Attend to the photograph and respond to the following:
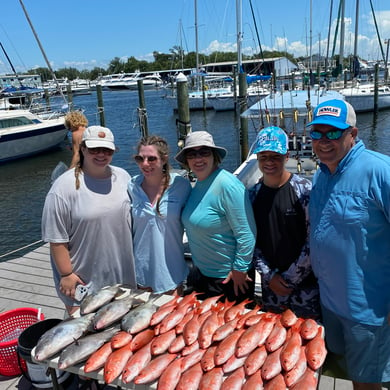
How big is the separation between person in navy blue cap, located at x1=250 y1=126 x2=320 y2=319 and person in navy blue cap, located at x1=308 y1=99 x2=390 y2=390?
0.24m

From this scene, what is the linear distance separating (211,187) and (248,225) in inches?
13.6

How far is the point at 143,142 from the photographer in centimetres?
262

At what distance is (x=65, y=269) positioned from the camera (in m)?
2.56

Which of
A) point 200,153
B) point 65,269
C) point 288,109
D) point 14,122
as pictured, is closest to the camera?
point 200,153

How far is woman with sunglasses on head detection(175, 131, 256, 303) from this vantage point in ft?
7.82

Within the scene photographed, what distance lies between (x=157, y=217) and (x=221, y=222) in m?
0.45

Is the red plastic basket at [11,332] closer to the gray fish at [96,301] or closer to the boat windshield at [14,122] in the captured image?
the gray fish at [96,301]

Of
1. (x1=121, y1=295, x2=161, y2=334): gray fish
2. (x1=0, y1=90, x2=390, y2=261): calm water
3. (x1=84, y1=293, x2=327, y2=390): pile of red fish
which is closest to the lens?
(x1=84, y1=293, x2=327, y2=390): pile of red fish

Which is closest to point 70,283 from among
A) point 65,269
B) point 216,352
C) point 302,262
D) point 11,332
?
point 65,269

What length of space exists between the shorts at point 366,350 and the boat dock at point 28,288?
0.67m

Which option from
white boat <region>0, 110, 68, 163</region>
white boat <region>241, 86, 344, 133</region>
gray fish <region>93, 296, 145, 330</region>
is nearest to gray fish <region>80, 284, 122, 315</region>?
gray fish <region>93, 296, 145, 330</region>

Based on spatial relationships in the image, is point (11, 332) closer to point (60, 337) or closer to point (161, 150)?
point (60, 337)

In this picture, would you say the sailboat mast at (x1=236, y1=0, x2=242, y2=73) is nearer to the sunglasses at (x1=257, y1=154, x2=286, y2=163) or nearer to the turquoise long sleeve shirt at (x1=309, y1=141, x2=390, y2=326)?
the sunglasses at (x1=257, y1=154, x2=286, y2=163)

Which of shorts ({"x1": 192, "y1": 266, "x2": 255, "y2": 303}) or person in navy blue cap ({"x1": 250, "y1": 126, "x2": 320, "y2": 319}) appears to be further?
shorts ({"x1": 192, "y1": 266, "x2": 255, "y2": 303})
